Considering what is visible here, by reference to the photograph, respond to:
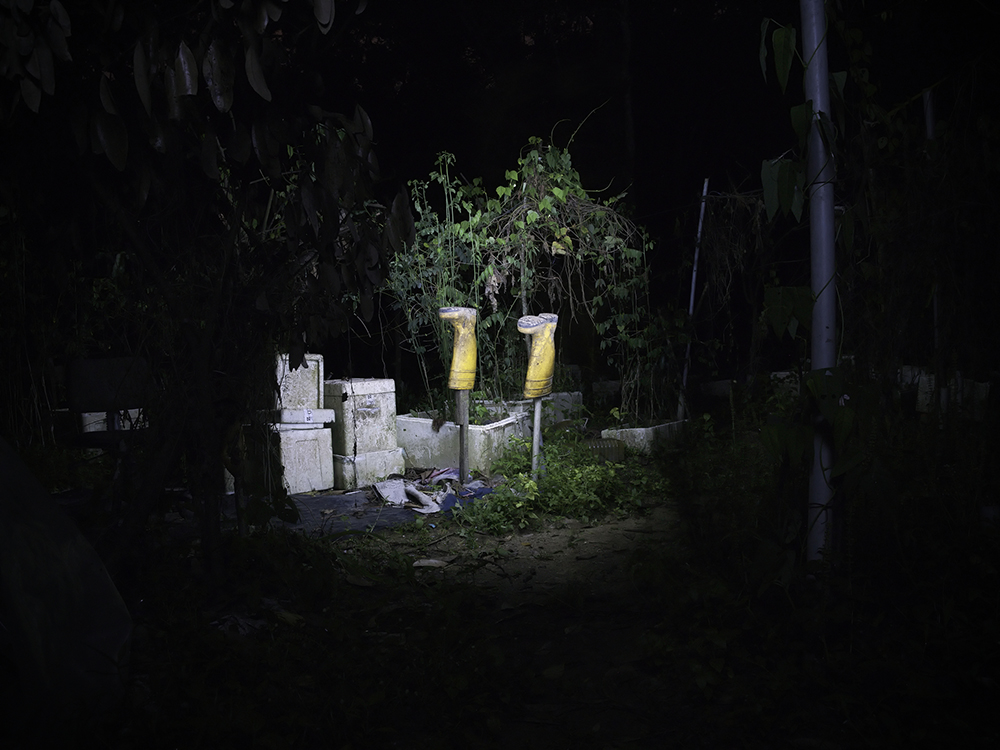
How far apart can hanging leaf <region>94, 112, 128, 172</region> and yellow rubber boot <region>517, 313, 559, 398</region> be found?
3466mm

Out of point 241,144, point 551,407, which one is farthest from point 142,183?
point 551,407

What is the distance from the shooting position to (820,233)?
263 centimetres

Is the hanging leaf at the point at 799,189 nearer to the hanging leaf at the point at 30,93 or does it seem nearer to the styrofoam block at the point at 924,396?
the hanging leaf at the point at 30,93

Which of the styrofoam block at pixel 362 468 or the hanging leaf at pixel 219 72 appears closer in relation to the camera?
the hanging leaf at pixel 219 72

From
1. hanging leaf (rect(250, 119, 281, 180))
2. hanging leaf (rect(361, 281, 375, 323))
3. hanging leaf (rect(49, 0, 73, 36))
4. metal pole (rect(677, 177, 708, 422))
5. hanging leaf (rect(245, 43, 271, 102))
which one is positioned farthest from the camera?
metal pole (rect(677, 177, 708, 422))

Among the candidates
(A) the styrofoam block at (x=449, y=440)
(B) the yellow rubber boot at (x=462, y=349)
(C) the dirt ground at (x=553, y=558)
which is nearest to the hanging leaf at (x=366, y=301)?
(C) the dirt ground at (x=553, y=558)

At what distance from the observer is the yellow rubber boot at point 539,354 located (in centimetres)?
534

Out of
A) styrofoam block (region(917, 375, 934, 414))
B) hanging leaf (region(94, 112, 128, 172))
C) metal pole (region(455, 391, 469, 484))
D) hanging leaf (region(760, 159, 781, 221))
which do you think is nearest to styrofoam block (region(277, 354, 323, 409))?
metal pole (region(455, 391, 469, 484))

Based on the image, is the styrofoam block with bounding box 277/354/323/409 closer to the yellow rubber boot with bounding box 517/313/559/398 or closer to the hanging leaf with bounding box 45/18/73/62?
the yellow rubber boot with bounding box 517/313/559/398

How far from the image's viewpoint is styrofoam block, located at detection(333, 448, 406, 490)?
569 cm

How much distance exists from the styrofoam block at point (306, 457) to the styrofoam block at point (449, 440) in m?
0.79

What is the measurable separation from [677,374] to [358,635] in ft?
15.6

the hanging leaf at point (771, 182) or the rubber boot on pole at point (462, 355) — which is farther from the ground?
the hanging leaf at point (771, 182)

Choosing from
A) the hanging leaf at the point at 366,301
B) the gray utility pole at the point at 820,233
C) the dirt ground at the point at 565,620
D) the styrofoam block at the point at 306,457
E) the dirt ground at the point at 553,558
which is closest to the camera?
the dirt ground at the point at 565,620
